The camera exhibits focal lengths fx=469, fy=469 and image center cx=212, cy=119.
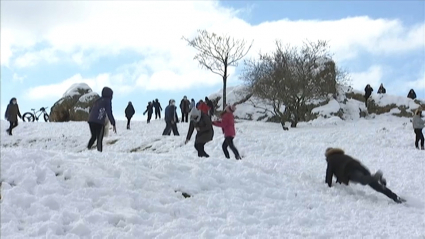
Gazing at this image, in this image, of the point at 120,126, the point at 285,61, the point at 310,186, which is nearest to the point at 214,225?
the point at 310,186

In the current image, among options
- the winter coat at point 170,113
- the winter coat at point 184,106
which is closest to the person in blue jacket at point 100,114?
the winter coat at point 170,113

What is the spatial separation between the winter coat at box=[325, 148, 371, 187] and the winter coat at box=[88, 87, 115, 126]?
17.5 ft

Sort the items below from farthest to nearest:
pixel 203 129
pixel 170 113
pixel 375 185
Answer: pixel 170 113, pixel 203 129, pixel 375 185

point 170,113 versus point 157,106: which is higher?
point 157,106

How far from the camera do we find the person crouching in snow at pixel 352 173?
31.6ft

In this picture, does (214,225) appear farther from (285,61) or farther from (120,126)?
(285,61)

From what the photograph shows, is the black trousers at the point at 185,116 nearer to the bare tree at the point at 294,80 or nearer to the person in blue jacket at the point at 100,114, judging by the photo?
the bare tree at the point at 294,80

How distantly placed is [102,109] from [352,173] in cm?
601

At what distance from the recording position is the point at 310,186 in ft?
33.6

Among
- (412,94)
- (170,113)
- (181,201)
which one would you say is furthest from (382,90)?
(181,201)

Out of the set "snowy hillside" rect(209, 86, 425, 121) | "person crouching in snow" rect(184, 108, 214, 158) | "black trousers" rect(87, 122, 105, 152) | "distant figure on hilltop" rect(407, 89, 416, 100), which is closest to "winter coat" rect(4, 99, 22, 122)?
"black trousers" rect(87, 122, 105, 152)

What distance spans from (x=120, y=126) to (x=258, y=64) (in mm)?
12228

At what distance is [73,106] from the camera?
126ft

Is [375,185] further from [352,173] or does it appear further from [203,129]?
[203,129]
